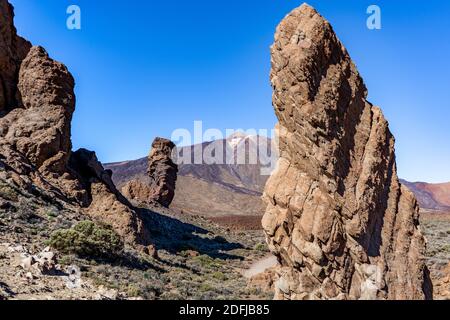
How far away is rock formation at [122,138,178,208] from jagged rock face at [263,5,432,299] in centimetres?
4271

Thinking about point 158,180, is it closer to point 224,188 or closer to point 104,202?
point 104,202

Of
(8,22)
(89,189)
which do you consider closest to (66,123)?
(89,189)

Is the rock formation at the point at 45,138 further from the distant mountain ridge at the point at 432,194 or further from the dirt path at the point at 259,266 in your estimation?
the distant mountain ridge at the point at 432,194

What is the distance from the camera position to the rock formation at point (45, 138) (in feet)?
77.6

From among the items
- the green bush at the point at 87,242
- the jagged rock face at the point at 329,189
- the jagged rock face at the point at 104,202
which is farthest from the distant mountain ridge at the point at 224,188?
the jagged rock face at the point at 329,189

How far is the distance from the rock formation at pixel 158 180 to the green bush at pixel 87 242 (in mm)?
31874

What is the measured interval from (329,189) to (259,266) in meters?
21.8

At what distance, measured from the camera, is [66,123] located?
87.0 ft

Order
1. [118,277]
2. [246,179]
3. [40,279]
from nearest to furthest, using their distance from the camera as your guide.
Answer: [40,279]
[118,277]
[246,179]

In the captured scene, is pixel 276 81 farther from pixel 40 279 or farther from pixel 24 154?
pixel 24 154

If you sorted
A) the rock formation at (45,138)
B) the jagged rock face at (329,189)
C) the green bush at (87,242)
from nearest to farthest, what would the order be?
the jagged rock face at (329,189) < the green bush at (87,242) < the rock formation at (45,138)

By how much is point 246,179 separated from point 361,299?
7068 inches

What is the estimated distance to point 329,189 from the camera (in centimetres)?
862

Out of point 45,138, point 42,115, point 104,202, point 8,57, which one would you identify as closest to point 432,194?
point 104,202
